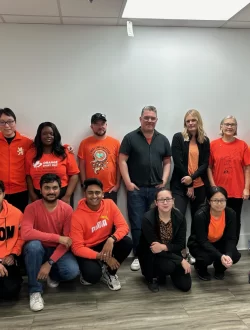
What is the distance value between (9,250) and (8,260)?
0.28 ft

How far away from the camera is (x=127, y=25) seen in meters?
3.31

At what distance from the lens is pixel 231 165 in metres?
3.38

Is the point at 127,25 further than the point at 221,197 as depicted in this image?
Yes

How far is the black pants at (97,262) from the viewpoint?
2619mm

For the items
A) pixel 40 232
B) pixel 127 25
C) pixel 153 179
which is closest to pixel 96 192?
pixel 40 232

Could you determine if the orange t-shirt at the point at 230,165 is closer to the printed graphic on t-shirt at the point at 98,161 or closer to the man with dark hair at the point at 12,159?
the printed graphic on t-shirt at the point at 98,161

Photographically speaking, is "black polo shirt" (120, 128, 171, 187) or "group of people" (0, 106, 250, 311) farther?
"black polo shirt" (120, 128, 171, 187)

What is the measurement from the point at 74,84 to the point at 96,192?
1360mm

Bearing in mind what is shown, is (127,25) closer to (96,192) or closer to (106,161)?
(106,161)

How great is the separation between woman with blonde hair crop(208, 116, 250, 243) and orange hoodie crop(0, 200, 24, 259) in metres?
1.99

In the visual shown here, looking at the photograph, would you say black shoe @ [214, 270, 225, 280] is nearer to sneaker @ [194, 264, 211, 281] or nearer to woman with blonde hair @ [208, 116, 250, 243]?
Result: sneaker @ [194, 264, 211, 281]

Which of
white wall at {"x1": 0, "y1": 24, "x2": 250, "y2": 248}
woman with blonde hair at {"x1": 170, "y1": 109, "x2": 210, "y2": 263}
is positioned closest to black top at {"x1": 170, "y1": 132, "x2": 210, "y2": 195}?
woman with blonde hair at {"x1": 170, "y1": 109, "x2": 210, "y2": 263}

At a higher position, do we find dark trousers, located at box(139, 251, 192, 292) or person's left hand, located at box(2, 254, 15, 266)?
person's left hand, located at box(2, 254, 15, 266)

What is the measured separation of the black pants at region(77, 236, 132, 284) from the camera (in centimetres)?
262
